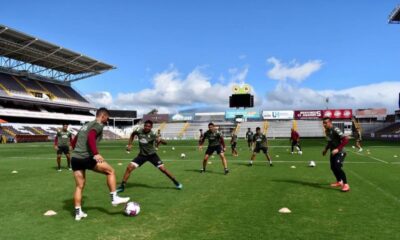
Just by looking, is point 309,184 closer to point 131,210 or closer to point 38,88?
point 131,210

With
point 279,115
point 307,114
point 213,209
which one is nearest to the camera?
point 213,209

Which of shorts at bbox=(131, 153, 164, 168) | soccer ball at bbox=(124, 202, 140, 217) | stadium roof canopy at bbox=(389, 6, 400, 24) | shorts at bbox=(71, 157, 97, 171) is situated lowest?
soccer ball at bbox=(124, 202, 140, 217)

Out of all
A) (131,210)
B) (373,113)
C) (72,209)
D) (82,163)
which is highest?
(373,113)

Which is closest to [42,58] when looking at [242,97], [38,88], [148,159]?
[38,88]

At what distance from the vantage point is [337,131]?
10.9 meters

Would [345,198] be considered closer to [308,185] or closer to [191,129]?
[308,185]

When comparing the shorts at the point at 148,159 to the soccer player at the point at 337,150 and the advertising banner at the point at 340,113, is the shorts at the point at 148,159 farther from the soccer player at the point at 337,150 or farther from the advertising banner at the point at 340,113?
the advertising banner at the point at 340,113

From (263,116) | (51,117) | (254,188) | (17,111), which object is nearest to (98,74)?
(51,117)

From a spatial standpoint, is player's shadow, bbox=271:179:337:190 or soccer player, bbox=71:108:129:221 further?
player's shadow, bbox=271:179:337:190

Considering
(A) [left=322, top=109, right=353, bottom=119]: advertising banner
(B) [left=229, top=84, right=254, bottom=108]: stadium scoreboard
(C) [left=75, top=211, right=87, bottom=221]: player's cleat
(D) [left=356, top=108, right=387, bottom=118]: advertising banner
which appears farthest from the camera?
(D) [left=356, top=108, right=387, bottom=118]: advertising banner

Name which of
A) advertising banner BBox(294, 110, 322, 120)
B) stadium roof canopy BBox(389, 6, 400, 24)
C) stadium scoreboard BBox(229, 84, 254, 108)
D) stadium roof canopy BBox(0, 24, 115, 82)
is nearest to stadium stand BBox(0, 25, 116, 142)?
stadium roof canopy BBox(0, 24, 115, 82)

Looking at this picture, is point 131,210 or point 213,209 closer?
point 131,210

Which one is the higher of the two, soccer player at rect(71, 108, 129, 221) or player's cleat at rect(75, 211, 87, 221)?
soccer player at rect(71, 108, 129, 221)

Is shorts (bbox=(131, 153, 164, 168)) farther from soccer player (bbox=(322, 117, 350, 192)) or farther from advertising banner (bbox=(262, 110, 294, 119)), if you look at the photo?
advertising banner (bbox=(262, 110, 294, 119))
